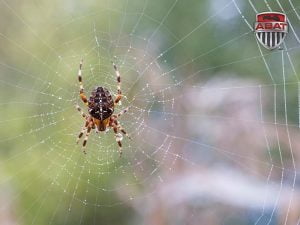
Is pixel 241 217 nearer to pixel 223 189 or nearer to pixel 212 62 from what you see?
pixel 223 189

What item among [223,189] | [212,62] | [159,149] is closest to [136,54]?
[159,149]

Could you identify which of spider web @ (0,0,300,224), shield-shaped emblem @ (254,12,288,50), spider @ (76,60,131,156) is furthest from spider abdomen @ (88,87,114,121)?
shield-shaped emblem @ (254,12,288,50)

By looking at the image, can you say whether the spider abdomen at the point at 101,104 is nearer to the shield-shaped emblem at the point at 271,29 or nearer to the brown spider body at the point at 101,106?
the brown spider body at the point at 101,106

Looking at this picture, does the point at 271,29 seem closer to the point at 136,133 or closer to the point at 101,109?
the point at 101,109

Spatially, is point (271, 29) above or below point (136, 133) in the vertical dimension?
above

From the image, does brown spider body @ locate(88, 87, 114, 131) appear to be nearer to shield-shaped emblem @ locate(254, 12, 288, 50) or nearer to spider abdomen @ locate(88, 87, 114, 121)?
spider abdomen @ locate(88, 87, 114, 121)

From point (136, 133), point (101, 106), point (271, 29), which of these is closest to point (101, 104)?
point (101, 106)
